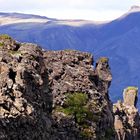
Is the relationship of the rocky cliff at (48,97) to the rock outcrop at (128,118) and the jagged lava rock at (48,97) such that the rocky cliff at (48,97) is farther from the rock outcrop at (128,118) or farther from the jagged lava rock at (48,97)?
the rock outcrop at (128,118)

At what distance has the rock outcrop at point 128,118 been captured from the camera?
240 ft

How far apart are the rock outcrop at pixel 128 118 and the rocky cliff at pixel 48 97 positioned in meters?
27.3

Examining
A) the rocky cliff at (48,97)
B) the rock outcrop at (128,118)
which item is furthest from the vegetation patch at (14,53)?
the rock outcrop at (128,118)

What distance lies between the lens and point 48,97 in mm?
32906

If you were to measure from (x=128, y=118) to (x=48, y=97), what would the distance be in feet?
174

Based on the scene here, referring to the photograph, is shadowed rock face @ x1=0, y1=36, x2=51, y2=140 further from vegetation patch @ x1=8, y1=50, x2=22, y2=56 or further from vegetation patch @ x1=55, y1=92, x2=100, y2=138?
vegetation patch @ x1=55, y1=92, x2=100, y2=138

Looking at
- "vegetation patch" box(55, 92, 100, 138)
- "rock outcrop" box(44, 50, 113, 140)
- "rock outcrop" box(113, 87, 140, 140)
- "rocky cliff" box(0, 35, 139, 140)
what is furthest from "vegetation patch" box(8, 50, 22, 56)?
"rock outcrop" box(113, 87, 140, 140)

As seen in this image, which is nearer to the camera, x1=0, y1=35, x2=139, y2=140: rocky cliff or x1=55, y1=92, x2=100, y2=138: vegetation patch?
x1=0, y1=35, x2=139, y2=140: rocky cliff

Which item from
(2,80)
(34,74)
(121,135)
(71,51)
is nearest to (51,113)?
(34,74)

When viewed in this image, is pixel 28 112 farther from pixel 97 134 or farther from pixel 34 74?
pixel 97 134

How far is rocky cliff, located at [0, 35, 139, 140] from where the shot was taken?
1019 inches

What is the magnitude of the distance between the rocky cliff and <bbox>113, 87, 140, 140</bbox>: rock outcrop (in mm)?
27307

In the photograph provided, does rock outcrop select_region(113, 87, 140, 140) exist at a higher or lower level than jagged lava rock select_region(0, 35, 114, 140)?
lower

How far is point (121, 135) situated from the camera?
235 feet
